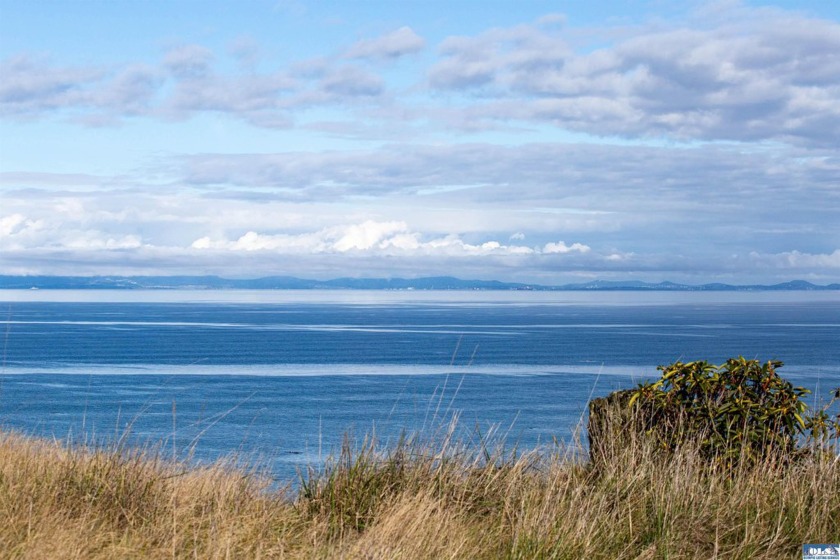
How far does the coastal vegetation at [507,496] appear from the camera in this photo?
6.49m

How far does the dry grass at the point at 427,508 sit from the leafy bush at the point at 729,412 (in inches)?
10.3

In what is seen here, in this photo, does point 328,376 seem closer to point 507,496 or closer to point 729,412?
point 729,412

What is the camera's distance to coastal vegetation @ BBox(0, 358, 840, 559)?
6492mm

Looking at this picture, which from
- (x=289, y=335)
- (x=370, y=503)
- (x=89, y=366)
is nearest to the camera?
(x=370, y=503)

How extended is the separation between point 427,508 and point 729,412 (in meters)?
3.44

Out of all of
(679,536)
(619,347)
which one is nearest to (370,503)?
(679,536)

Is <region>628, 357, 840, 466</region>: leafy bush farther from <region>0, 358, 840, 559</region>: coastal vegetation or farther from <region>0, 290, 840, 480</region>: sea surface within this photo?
<region>0, 290, 840, 480</region>: sea surface

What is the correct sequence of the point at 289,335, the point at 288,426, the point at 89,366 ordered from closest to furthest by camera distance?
the point at 288,426
the point at 89,366
the point at 289,335

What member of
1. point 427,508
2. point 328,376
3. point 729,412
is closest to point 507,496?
point 427,508

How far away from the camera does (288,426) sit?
50.8 m

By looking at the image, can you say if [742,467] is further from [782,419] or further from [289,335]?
[289,335]

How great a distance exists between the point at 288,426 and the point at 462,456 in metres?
43.7

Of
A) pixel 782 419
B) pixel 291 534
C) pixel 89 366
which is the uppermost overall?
pixel 782 419

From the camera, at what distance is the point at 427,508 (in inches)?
278
